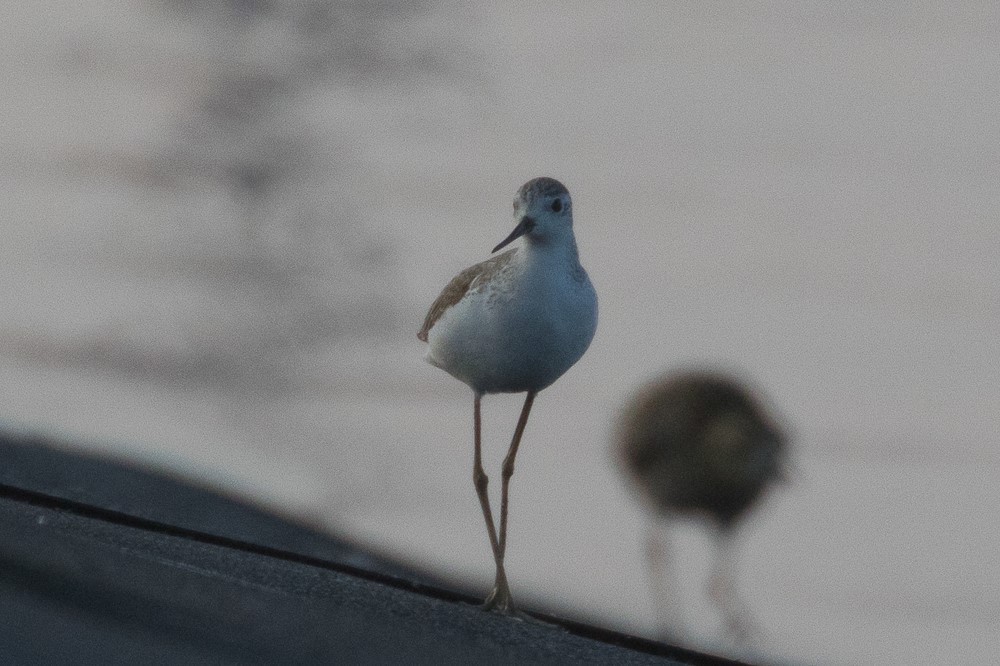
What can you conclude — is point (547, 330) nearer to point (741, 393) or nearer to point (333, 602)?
point (333, 602)

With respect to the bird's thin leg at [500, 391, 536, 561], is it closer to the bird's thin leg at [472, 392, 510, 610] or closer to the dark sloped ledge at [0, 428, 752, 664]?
the bird's thin leg at [472, 392, 510, 610]

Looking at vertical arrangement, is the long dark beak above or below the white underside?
above

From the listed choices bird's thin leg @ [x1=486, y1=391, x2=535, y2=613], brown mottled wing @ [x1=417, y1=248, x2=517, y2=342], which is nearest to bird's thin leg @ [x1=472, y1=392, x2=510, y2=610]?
bird's thin leg @ [x1=486, y1=391, x2=535, y2=613]

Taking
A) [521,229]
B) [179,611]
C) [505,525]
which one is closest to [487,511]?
[505,525]

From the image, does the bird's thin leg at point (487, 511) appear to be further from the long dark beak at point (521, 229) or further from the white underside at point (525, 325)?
the long dark beak at point (521, 229)

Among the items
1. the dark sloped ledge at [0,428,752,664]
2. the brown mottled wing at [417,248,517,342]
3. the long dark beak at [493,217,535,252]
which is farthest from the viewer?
the brown mottled wing at [417,248,517,342]

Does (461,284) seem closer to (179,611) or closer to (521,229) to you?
(521,229)
